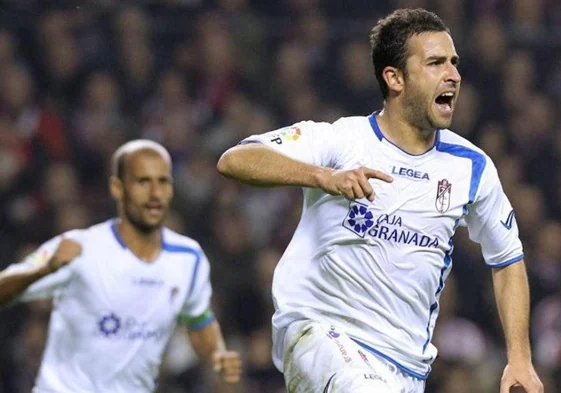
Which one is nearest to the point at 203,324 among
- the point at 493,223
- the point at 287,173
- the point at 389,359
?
the point at 389,359

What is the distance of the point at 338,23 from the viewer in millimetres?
11914

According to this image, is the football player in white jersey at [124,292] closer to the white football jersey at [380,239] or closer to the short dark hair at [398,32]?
the white football jersey at [380,239]

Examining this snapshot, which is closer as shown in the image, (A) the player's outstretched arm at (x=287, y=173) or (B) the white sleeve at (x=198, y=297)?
(A) the player's outstretched arm at (x=287, y=173)

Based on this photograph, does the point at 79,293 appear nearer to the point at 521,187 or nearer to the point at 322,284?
the point at 322,284

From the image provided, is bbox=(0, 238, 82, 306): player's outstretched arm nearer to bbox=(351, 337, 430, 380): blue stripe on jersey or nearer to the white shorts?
the white shorts

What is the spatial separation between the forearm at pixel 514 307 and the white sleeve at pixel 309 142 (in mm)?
943

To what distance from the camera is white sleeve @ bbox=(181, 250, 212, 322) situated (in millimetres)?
7594

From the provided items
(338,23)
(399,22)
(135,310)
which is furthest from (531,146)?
(399,22)

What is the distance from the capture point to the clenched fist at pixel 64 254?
22.0 ft

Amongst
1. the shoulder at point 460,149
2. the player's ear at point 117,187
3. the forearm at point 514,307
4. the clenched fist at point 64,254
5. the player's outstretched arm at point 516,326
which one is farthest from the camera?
the player's ear at point 117,187

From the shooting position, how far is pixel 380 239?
540 centimetres

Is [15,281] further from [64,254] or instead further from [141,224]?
[141,224]

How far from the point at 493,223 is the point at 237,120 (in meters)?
5.75

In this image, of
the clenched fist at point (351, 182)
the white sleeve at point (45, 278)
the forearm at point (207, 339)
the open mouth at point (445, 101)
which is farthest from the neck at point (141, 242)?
the clenched fist at point (351, 182)
